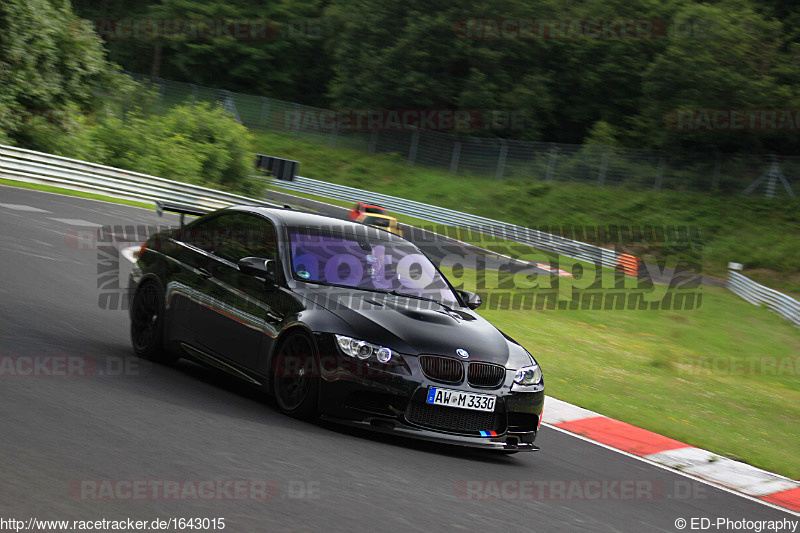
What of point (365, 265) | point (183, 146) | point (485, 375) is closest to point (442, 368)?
point (485, 375)

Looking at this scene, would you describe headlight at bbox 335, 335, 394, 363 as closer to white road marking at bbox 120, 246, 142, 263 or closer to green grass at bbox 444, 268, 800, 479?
green grass at bbox 444, 268, 800, 479

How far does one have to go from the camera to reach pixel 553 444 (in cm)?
798

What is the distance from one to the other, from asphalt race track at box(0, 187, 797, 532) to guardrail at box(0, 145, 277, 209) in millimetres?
17718

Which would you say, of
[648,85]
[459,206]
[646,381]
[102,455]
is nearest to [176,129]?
[459,206]

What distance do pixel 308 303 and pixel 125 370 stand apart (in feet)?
6.12

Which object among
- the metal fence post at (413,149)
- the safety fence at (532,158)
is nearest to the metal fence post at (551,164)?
the safety fence at (532,158)

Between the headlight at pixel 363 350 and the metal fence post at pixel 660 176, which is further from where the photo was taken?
the metal fence post at pixel 660 176

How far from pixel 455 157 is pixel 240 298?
45155 millimetres

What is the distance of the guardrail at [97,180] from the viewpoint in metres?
25.3

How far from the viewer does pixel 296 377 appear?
6727mm

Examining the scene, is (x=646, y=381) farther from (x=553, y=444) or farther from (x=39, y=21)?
(x=39, y=21)

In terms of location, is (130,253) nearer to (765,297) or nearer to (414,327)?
(414,327)

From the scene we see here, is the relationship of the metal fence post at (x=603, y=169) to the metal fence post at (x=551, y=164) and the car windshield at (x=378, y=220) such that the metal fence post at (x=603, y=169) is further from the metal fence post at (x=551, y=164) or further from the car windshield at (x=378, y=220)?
the car windshield at (x=378, y=220)

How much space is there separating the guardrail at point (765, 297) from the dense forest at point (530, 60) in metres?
13.2
